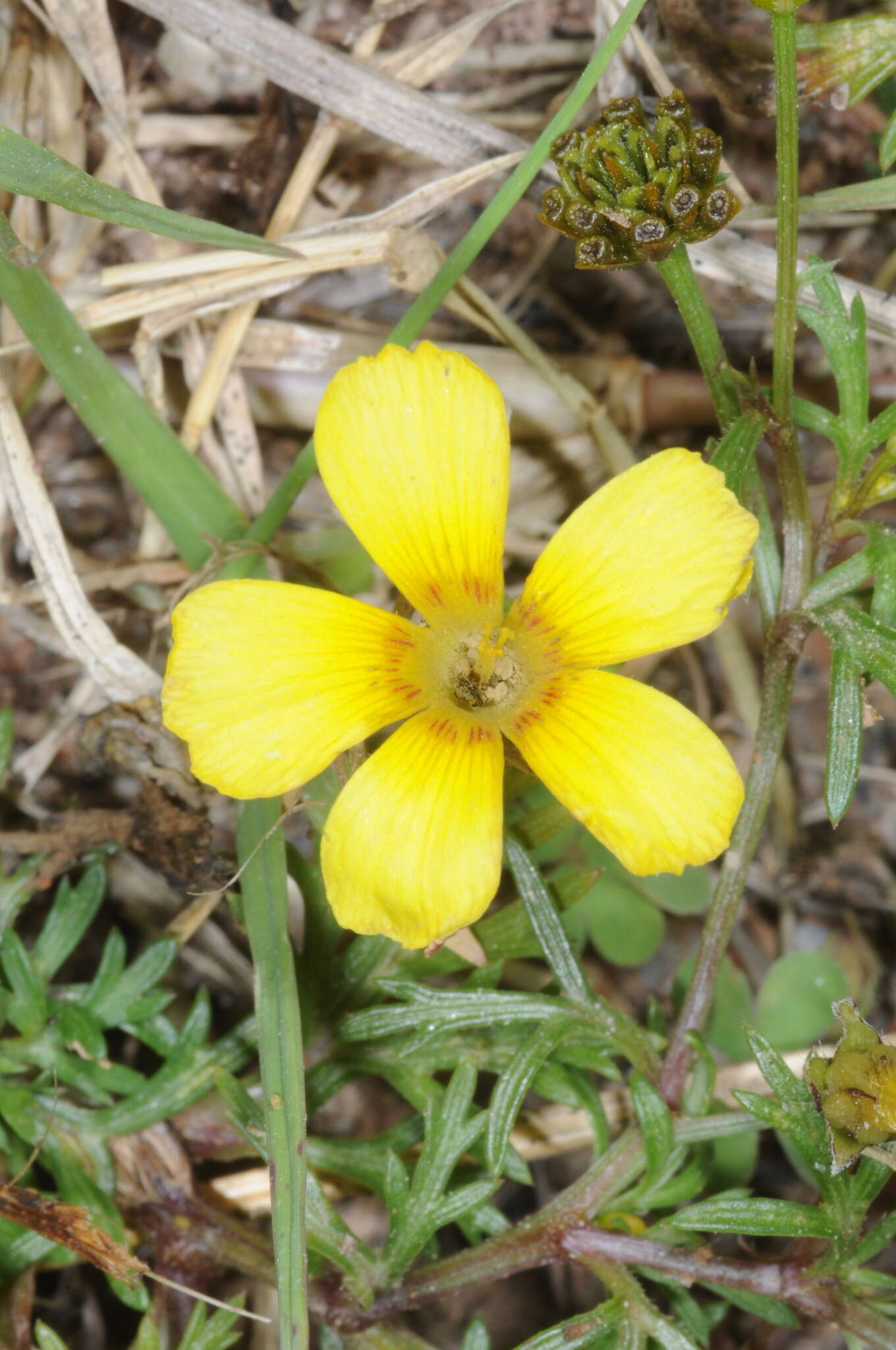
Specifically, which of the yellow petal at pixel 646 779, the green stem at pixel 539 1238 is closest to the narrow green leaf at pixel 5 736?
the yellow petal at pixel 646 779

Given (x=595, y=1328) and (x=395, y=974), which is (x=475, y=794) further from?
(x=595, y=1328)

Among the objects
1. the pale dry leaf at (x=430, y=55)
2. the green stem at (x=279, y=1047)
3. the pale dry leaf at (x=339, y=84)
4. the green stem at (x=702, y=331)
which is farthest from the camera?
the pale dry leaf at (x=430, y=55)

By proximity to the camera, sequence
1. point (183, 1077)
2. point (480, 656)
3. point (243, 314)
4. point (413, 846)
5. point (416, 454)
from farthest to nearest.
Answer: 1. point (243, 314)
2. point (183, 1077)
3. point (480, 656)
4. point (416, 454)
5. point (413, 846)

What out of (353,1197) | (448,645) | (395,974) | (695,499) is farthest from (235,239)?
(353,1197)

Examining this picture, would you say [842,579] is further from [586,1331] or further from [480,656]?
[586,1331]

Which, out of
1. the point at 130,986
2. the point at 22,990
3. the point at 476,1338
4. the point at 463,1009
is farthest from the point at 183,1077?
the point at 476,1338

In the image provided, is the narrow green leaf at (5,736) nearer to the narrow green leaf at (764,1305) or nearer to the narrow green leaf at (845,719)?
the narrow green leaf at (845,719)
